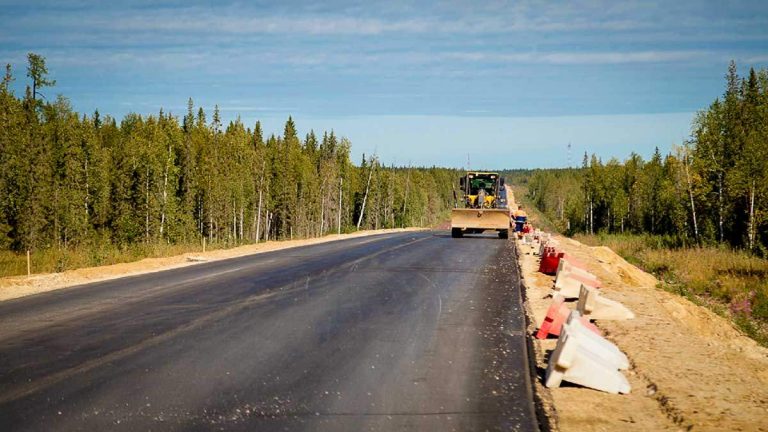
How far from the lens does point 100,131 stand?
283ft

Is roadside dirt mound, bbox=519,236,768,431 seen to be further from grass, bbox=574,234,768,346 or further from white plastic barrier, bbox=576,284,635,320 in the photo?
grass, bbox=574,234,768,346

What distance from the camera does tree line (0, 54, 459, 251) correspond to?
149 feet

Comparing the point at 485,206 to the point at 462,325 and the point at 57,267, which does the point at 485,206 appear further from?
the point at 462,325

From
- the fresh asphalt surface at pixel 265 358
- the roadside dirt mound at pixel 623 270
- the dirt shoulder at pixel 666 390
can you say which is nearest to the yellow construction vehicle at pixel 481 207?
the roadside dirt mound at pixel 623 270

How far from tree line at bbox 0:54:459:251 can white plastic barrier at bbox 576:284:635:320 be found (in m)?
43.0

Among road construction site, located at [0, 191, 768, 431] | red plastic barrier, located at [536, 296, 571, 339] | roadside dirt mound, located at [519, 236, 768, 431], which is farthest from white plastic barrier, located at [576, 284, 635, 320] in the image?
red plastic barrier, located at [536, 296, 571, 339]

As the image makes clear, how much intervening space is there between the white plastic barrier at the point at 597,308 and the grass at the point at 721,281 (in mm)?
7294

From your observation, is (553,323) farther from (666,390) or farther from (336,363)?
(336,363)

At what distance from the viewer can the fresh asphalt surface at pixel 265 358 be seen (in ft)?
18.5

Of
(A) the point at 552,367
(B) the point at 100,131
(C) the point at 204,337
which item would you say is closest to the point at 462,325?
(A) the point at 552,367


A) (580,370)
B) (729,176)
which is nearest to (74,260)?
(580,370)

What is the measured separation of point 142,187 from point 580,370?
208ft

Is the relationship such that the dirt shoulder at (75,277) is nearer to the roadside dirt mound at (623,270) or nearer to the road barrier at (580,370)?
the road barrier at (580,370)

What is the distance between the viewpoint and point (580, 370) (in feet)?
22.4
